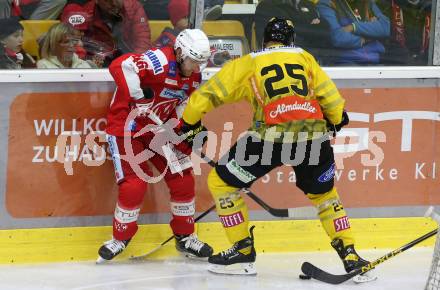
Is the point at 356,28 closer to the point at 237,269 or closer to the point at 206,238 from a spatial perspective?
the point at 206,238

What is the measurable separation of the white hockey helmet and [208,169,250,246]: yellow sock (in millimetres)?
594

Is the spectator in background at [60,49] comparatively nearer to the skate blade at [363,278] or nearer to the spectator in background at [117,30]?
the spectator in background at [117,30]

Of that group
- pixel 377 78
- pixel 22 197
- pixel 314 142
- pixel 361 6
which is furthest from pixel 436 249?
pixel 22 197

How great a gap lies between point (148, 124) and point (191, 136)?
11.7 inches

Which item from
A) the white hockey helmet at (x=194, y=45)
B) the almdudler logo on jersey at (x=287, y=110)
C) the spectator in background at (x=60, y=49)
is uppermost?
the white hockey helmet at (x=194, y=45)

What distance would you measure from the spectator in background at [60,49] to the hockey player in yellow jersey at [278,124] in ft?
2.76

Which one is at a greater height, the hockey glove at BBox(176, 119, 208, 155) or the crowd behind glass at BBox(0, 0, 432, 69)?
the crowd behind glass at BBox(0, 0, 432, 69)

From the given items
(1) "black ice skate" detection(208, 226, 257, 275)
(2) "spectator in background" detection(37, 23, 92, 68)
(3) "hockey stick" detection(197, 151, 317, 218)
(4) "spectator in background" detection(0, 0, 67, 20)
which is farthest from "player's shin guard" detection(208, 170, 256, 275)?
(4) "spectator in background" detection(0, 0, 67, 20)

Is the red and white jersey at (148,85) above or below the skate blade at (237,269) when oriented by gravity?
above

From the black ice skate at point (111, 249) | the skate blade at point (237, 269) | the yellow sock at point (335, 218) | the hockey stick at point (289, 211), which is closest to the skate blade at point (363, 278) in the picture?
the yellow sock at point (335, 218)

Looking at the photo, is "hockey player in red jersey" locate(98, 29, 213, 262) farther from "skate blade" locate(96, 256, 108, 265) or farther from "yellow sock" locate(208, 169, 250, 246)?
"yellow sock" locate(208, 169, 250, 246)

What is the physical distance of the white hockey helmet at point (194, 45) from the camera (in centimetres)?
504

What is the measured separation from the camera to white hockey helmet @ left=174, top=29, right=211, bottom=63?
5.04 m

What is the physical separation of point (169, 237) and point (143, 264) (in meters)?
0.26
